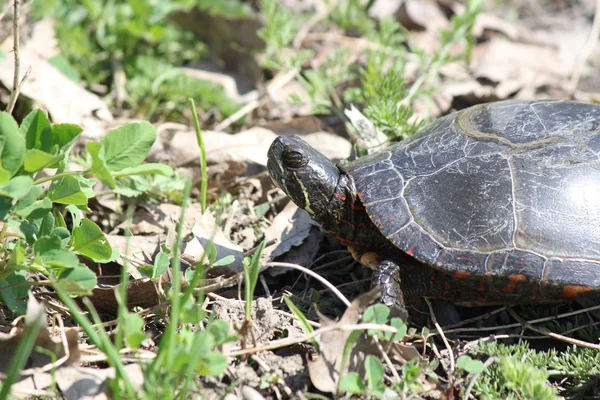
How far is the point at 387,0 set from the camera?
7465 millimetres

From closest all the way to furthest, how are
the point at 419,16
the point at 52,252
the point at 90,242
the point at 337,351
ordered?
the point at 52,252 < the point at 337,351 < the point at 90,242 < the point at 419,16

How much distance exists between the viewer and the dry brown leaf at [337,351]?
9.11 ft

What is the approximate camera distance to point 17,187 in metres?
2.61

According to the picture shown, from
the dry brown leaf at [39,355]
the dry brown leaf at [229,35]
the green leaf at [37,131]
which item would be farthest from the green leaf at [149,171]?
the dry brown leaf at [229,35]

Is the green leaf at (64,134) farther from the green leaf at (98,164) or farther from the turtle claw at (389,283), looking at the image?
the turtle claw at (389,283)

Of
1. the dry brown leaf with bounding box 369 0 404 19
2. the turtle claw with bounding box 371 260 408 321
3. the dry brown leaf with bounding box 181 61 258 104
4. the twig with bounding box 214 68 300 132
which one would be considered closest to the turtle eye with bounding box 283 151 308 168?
the turtle claw with bounding box 371 260 408 321

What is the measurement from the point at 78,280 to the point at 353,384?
1.32 metres

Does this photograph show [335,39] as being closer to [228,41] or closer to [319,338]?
[228,41]

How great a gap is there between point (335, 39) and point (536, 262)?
14.3 feet

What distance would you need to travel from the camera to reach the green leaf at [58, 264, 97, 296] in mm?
2685

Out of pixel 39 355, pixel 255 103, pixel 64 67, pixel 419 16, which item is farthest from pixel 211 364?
pixel 419 16

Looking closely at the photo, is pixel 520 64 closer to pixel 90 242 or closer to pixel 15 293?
pixel 90 242

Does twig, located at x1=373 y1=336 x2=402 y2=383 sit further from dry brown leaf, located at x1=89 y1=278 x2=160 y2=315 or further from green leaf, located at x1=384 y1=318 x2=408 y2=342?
dry brown leaf, located at x1=89 y1=278 x2=160 y2=315

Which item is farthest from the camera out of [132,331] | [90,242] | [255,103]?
[255,103]
